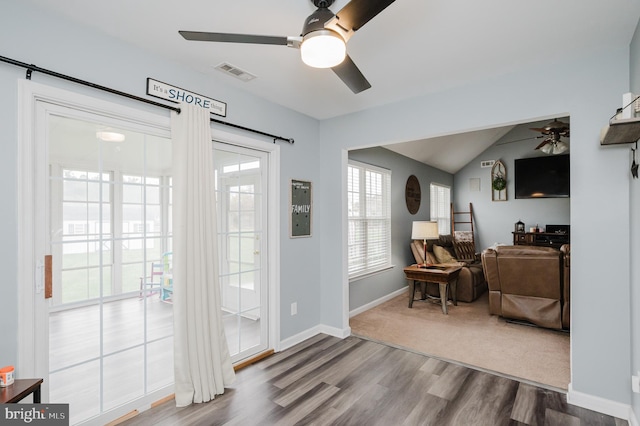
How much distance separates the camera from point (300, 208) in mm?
3605

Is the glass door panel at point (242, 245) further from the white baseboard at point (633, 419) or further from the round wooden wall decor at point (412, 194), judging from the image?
the round wooden wall decor at point (412, 194)

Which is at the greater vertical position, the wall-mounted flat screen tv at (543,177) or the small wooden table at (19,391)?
the wall-mounted flat screen tv at (543,177)

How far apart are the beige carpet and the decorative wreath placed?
3527mm

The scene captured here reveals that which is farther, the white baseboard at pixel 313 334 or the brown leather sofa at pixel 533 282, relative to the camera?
the brown leather sofa at pixel 533 282

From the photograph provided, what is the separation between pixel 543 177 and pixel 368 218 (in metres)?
4.46

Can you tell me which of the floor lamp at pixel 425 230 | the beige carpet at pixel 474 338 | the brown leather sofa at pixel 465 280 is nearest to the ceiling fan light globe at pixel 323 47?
the beige carpet at pixel 474 338

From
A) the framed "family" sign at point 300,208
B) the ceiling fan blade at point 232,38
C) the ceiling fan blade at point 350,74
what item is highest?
the ceiling fan blade at point 232,38

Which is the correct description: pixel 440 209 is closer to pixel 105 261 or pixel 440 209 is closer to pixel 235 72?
pixel 235 72

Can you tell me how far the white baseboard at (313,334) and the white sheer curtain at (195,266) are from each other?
36.1 inches

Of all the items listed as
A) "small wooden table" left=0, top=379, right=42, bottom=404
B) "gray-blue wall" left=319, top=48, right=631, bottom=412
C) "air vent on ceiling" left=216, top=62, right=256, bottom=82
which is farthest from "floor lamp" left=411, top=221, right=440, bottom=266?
"small wooden table" left=0, top=379, right=42, bottom=404

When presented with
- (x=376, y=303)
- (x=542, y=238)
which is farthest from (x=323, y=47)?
(x=542, y=238)

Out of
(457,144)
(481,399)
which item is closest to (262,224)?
(481,399)

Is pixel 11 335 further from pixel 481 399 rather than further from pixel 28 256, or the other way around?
pixel 481 399

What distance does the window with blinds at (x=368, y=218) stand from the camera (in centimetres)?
464
